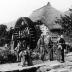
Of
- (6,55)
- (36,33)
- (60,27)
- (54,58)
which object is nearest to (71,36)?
(60,27)

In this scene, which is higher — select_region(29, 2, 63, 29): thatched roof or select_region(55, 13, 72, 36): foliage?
select_region(29, 2, 63, 29): thatched roof

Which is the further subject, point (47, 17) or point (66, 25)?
point (47, 17)

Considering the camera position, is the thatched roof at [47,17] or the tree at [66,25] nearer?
the tree at [66,25]

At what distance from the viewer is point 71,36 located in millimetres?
20344

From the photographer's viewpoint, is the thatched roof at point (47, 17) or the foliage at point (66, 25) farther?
the thatched roof at point (47, 17)

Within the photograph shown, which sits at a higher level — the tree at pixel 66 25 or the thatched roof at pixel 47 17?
the thatched roof at pixel 47 17

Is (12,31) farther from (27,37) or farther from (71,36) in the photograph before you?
(71,36)

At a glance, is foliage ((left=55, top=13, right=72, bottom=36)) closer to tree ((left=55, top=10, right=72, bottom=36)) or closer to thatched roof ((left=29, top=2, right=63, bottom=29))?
tree ((left=55, top=10, right=72, bottom=36))

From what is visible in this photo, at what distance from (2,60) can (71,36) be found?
8.63m

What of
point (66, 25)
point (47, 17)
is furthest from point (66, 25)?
point (47, 17)

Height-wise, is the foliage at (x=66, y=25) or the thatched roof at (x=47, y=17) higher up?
the thatched roof at (x=47, y=17)

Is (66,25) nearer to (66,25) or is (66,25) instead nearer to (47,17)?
(66,25)

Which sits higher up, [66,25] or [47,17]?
[47,17]

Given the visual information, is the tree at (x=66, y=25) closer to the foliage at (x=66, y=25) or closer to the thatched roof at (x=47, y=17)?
the foliage at (x=66, y=25)
